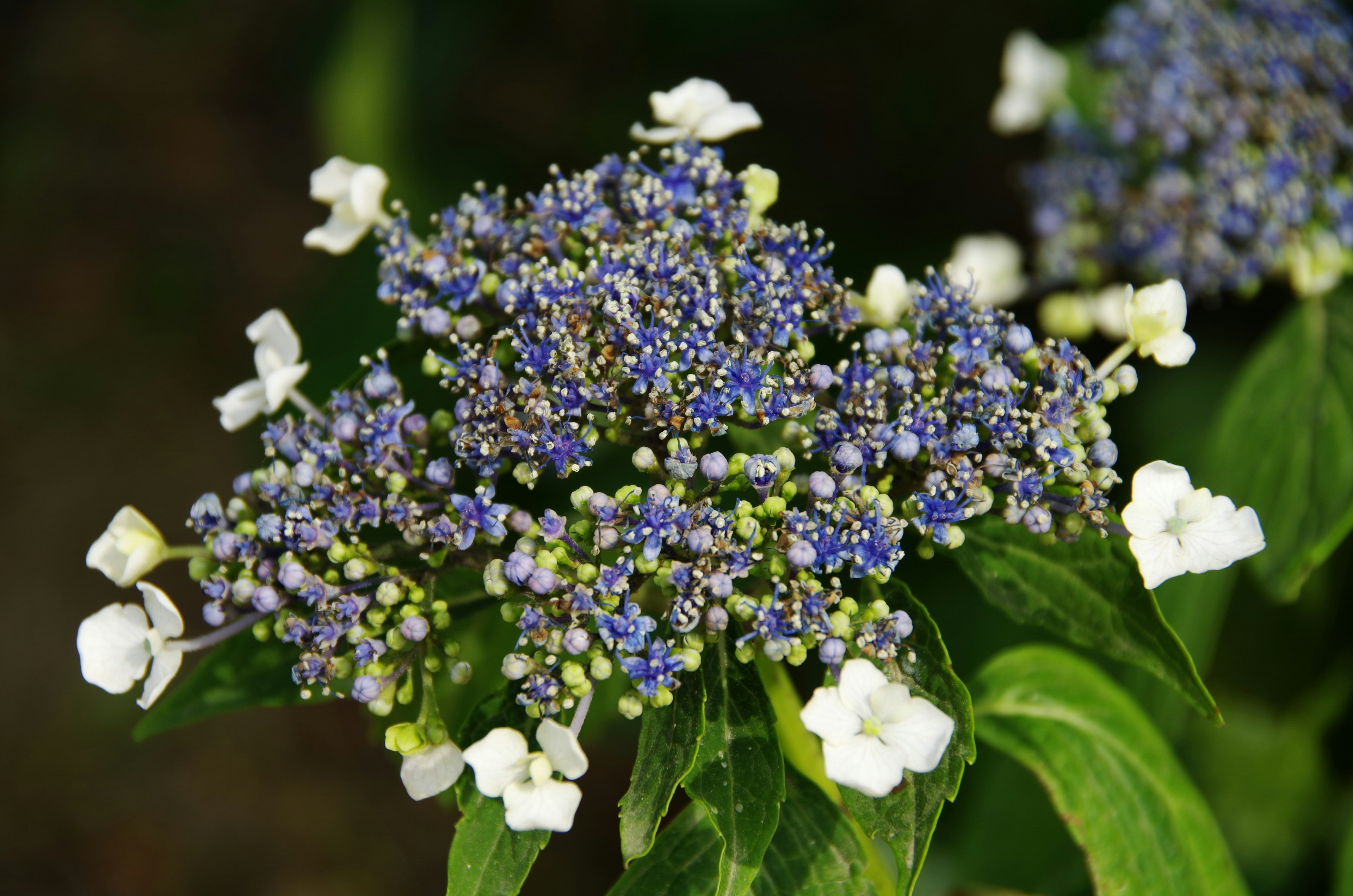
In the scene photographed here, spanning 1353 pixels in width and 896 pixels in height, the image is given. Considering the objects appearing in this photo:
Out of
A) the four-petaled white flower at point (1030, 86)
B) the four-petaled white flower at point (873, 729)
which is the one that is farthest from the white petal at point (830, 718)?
the four-petaled white flower at point (1030, 86)

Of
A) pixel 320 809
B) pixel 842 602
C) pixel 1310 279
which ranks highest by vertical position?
pixel 1310 279

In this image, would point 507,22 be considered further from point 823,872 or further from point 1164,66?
point 823,872

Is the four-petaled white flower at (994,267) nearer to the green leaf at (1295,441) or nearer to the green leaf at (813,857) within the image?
the green leaf at (1295,441)

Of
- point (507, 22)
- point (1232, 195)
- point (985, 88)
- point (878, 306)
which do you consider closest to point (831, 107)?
point (985, 88)

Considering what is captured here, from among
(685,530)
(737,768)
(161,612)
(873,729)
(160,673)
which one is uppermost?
(685,530)

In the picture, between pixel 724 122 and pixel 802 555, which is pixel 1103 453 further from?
pixel 724 122

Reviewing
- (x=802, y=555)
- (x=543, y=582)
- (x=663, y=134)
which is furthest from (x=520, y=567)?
(x=663, y=134)

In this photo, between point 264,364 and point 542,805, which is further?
point 264,364
